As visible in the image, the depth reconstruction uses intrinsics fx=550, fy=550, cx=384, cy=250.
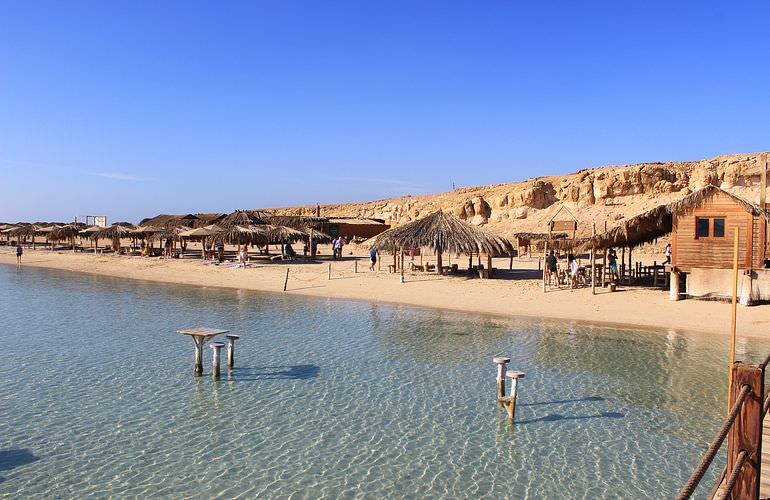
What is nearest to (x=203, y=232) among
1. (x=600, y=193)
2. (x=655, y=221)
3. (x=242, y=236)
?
(x=242, y=236)

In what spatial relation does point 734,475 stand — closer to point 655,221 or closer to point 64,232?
point 655,221

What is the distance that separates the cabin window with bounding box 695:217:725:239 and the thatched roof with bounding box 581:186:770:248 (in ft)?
1.44

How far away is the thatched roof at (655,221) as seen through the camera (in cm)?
1478

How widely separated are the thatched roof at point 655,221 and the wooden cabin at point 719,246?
0.03 m

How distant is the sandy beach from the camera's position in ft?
46.9

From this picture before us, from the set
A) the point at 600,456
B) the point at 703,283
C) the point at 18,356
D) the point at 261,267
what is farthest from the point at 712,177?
the point at 18,356

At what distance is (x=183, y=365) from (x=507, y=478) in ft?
21.7

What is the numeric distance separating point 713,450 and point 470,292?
1568 cm

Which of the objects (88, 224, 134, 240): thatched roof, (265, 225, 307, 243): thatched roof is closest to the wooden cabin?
(265, 225, 307, 243): thatched roof

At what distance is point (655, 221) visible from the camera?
1638 centimetres

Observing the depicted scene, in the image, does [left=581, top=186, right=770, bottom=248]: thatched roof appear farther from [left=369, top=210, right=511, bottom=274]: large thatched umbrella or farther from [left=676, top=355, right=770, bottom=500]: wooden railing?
[left=676, top=355, right=770, bottom=500]: wooden railing

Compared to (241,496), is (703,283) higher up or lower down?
higher up

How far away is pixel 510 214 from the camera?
156ft

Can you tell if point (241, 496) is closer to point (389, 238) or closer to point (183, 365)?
point (183, 365)
